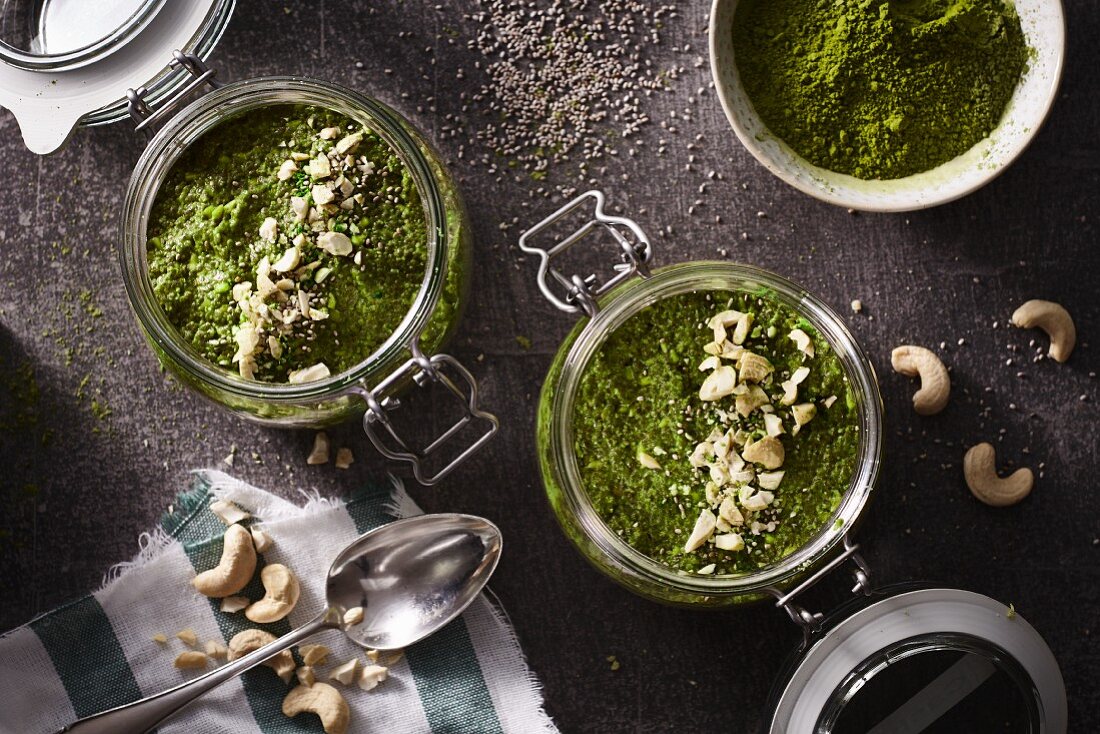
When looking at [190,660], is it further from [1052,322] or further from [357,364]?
[1052,322]

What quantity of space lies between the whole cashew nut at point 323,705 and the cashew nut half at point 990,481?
3.28ft

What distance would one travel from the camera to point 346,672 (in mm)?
1348

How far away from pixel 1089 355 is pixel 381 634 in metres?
1.16

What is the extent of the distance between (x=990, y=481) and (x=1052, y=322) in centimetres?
26

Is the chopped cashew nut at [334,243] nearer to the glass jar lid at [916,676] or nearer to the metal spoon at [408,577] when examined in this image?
the metal spoon at [408,577]

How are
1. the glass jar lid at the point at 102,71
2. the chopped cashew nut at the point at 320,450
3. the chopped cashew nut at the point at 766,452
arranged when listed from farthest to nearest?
the chopped cashew nut at the point at 320,450 < the glass jar lid at the point at 102,71 < the chopped cashew nut at the point at 766,452

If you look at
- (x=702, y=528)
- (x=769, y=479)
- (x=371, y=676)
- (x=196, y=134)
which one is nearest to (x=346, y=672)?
(x=371, y=676)

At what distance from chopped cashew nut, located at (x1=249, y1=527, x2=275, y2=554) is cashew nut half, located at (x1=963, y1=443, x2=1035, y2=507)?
1.06 m

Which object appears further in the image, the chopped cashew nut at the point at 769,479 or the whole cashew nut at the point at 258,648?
the whole cashew nut at the point at 258,648

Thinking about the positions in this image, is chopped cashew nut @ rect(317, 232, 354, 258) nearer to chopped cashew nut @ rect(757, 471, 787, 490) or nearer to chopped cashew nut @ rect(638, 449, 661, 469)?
chopped cashew nut @ rect(638, 449, 661, 469)

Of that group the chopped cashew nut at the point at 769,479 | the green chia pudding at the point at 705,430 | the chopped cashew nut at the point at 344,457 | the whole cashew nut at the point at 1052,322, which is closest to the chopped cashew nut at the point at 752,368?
the green chia pudding at the point at 705,430

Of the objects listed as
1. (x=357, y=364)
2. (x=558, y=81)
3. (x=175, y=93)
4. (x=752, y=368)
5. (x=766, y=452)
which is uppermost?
(x=175, y=93)

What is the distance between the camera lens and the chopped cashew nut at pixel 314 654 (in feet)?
4.46

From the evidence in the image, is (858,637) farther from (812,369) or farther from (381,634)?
(381,634)
